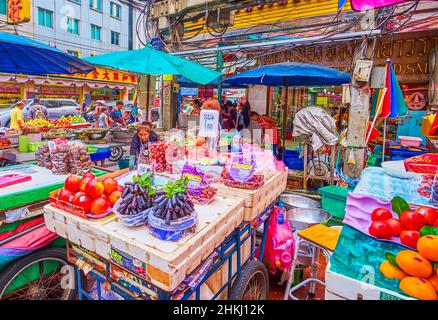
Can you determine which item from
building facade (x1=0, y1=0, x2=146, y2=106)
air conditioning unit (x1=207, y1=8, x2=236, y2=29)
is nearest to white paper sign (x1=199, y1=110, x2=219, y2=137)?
air conditioning unit (x1=207, y1=8, x2=236, y2=29)

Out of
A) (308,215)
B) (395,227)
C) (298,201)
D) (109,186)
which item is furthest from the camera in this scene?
(298,201)

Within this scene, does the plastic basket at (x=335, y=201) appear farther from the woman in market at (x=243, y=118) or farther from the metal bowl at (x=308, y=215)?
the woman in market at (x=243, y=118)

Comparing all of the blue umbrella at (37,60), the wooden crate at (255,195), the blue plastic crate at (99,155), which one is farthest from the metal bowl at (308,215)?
the blue plastic crate at (99,155)

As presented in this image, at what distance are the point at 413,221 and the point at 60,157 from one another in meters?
3.31

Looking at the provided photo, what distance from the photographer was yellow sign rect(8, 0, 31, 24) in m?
7.30

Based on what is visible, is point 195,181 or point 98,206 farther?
point 195,181

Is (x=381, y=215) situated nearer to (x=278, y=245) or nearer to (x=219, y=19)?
(x=278, y=245)

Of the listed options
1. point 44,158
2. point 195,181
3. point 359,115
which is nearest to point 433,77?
point 359,115

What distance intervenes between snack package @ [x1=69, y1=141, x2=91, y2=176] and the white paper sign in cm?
140

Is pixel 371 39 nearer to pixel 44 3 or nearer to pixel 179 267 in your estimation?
pixel 179 267

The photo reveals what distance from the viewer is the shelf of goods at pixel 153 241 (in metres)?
1.55

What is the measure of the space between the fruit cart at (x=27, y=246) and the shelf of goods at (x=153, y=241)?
1.45 feet

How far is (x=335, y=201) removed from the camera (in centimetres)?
462

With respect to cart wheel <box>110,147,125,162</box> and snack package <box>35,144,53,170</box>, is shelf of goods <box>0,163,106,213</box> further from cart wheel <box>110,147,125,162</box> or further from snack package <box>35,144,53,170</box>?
cart wheel <box>110,147,125,162</box>
